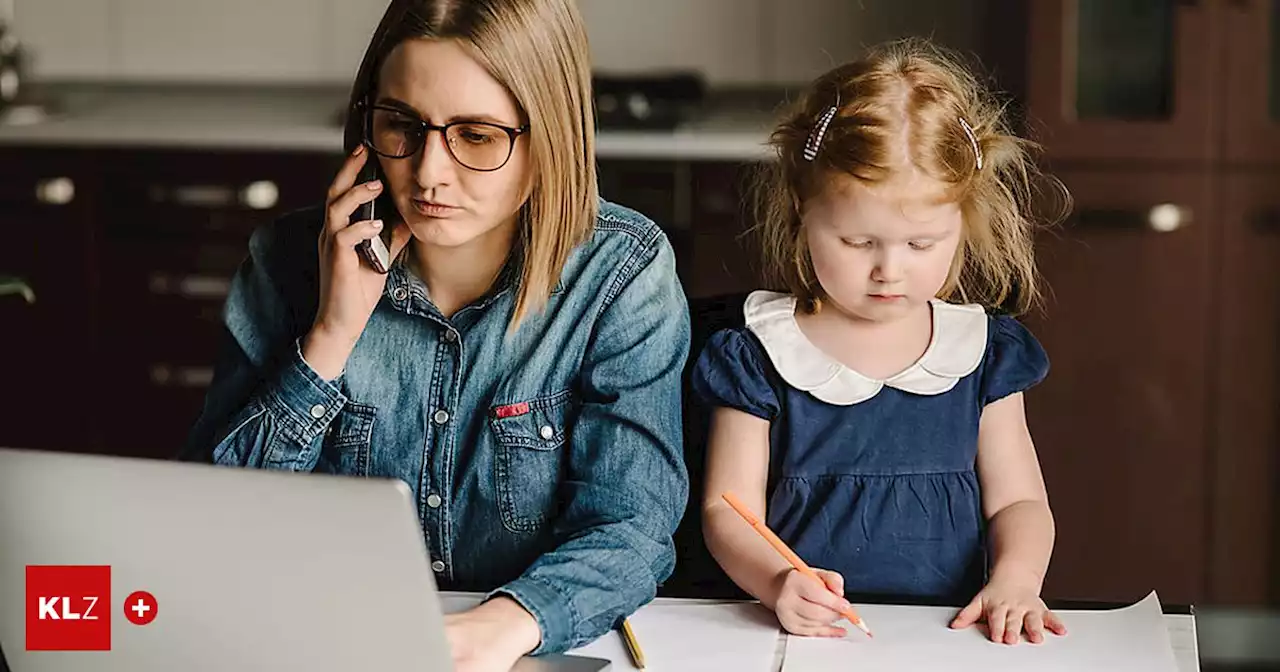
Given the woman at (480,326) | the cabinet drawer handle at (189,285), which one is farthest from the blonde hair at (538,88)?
the cabinet drawer handle at (189,285)

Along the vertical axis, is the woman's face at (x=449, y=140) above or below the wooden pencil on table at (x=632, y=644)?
above

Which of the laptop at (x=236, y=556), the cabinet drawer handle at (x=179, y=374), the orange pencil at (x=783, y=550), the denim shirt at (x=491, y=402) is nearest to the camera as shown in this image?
the laptop at (x=236, y=556)

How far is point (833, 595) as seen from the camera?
42.1 inches

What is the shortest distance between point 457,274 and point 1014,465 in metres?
0.46

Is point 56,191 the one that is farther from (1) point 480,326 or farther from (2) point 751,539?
(2) point 751,539

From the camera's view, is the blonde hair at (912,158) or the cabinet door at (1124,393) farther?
the cabinet door at (1124,393)

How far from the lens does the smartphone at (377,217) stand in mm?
1211

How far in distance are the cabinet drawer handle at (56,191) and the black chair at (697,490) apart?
6.67 feet

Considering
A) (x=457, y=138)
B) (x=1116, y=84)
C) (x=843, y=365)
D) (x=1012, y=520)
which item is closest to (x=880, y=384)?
(x=843, y=365)

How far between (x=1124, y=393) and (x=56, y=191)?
1.95 metres

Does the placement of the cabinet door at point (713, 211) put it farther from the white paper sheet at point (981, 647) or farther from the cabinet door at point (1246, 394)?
the white paper sheet at point (981, 647)

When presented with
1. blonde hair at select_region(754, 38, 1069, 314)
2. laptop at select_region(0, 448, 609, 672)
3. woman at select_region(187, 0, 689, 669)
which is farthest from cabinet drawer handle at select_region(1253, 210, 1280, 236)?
laptop at select_region(0, 448, 609, 672)

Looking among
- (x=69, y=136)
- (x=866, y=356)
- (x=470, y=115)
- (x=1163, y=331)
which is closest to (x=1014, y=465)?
(x=866, y=356)

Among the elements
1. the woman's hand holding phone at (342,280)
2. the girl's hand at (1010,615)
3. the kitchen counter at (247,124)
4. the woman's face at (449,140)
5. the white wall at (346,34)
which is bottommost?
the girl's hand at (1010,615)
